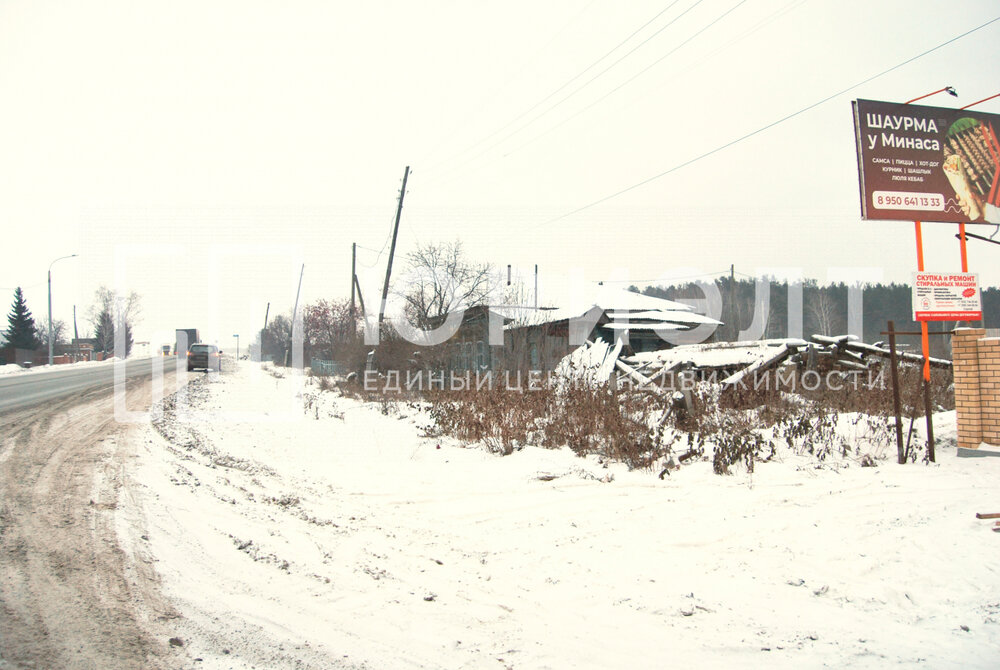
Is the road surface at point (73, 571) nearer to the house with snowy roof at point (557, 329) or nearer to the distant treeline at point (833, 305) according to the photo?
the house with snowy roof at point (557, 329)

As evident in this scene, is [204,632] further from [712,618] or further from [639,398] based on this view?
[639,398]

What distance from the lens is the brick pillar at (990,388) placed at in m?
6.73

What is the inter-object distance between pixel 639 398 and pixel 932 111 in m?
5.87

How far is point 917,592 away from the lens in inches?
148

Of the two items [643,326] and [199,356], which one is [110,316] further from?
[643,326]

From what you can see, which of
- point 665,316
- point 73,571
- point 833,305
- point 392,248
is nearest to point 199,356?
point 392,248

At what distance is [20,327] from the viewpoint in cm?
5631

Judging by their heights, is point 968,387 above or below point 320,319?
below

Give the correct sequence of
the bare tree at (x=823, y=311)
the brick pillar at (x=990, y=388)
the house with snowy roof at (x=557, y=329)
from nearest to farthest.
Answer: the brick pillar at (x=990, y=388) < the house with snowy roof at (x=557, y=329) < the bare tree at (x=823, y=311)

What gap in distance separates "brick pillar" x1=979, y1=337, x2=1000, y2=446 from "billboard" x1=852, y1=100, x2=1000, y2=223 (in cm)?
181

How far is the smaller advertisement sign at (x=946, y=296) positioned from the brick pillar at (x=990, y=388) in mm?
402

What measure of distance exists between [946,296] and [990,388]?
123 centimetres

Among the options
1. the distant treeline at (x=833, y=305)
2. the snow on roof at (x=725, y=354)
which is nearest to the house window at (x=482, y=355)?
the snow on roof at (x=725, y=354)

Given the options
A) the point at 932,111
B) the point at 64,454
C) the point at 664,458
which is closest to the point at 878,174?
the point at 932,111
